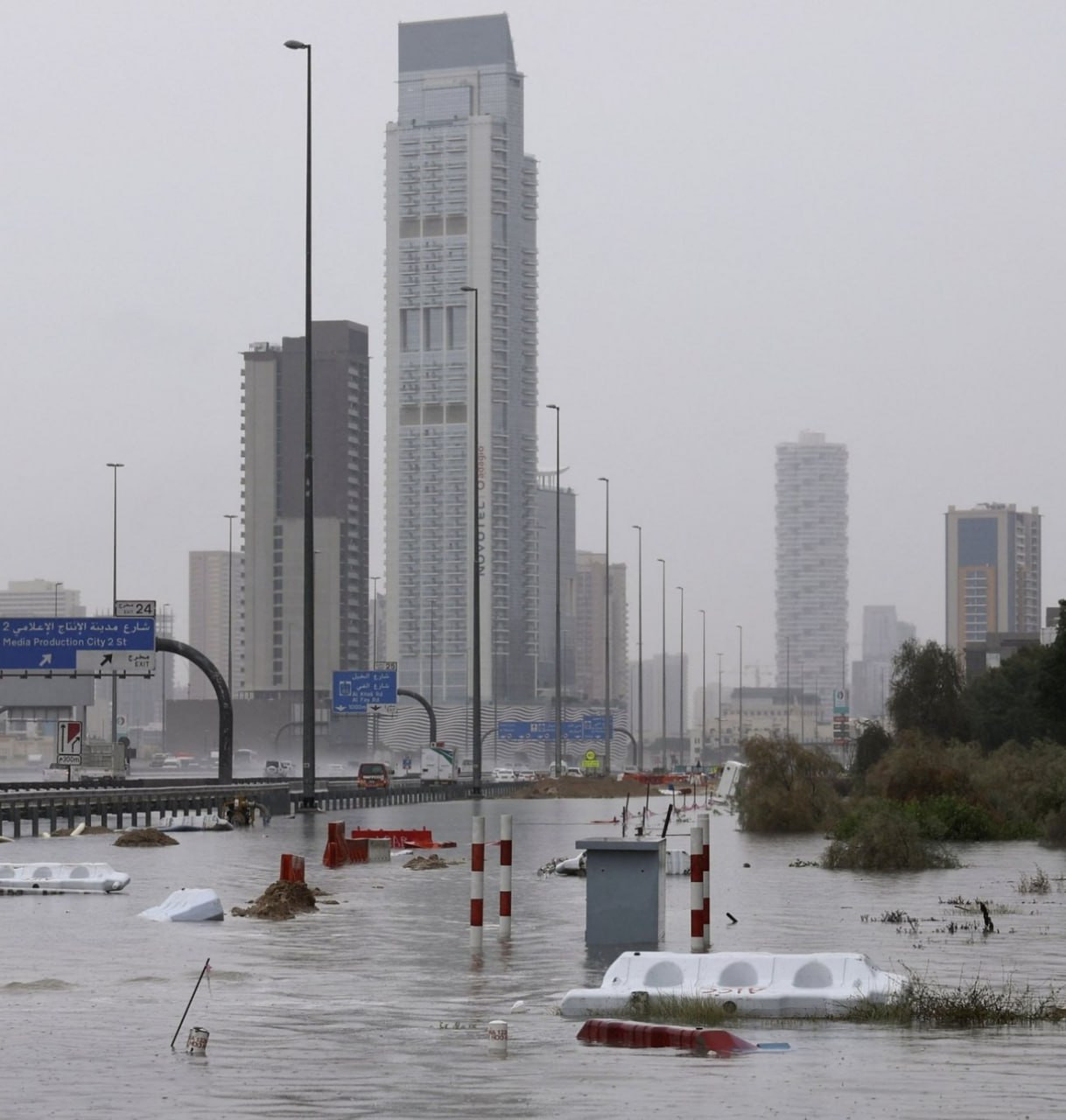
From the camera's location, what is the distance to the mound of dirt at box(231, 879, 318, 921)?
23906mm

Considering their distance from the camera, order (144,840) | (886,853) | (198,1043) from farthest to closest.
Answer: (144,840), (886,853), (198,1043)

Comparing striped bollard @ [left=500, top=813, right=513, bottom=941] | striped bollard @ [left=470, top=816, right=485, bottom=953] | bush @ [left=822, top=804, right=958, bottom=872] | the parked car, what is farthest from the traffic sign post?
the parked car

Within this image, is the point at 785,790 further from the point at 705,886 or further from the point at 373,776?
the point at 373,776

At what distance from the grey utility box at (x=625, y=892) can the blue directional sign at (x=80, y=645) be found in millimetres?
51952

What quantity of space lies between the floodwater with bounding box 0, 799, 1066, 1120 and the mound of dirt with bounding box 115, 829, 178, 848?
1075cm

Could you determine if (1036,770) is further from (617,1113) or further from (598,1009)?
(617,1113)

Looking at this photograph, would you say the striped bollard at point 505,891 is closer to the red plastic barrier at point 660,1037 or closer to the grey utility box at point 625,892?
the grey utility box at point 625,892

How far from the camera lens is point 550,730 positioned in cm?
14912

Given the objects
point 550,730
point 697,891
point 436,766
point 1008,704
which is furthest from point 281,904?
point 550,730

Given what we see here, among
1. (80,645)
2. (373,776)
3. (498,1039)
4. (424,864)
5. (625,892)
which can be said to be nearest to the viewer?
(498,1039)

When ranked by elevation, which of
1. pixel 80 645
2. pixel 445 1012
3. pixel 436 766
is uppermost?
pixel 80 645

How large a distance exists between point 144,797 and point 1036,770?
2456 centimetres

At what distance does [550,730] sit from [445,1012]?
13404cm

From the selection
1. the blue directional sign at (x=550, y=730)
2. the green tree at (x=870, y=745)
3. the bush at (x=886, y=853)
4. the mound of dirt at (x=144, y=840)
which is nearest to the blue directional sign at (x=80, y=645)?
the green tree at (x=870, y=745)
